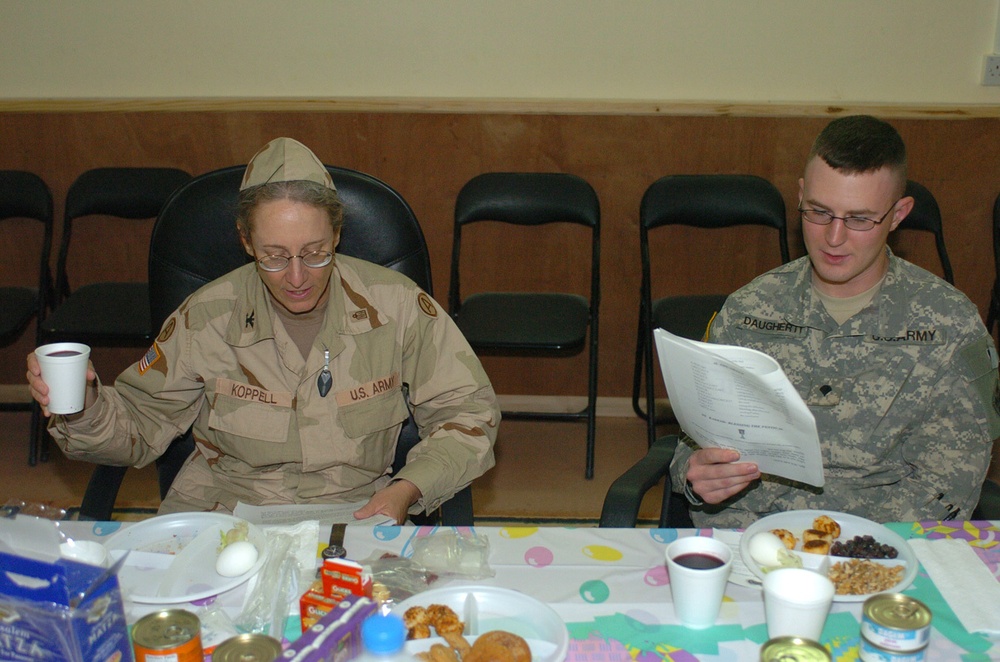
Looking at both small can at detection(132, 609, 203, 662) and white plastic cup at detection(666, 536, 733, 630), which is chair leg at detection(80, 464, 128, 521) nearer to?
small can at detection(132, 609, 203, 662)

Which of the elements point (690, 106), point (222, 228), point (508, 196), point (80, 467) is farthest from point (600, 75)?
point (80, 467)

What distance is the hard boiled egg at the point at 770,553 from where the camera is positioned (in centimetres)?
135

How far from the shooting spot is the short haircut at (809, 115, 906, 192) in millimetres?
1730

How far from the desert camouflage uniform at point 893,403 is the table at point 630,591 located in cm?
26

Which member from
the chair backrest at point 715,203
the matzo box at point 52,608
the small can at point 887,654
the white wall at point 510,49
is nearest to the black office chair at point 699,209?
the chair backrest at point 715,203

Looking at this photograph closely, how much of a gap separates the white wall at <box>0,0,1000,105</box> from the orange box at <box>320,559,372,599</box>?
2.74m

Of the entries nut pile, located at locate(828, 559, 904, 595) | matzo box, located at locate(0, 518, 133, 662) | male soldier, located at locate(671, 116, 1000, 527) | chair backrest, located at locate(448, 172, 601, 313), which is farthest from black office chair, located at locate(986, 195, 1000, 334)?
matzo box, located at locate(0, 518, 133, 662)

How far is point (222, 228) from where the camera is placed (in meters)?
2.01

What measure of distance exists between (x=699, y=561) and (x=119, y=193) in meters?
3.02

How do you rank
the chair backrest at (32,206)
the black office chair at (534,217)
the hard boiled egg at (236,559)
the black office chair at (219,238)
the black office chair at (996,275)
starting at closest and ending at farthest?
the hard boiled egg at (236,559) < the black office chair at (219,238) < the black office chair at (534,217) < the black office chair at (996,275) < the chair backrest at (32,206)

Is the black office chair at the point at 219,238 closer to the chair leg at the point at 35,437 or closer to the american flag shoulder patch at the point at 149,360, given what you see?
the american flag shoulder patch at the point at 149,360

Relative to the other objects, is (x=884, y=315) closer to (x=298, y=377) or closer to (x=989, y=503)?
(x=989, y=503)

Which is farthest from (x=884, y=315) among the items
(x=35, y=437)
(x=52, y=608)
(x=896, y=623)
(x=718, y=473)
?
(x=35, y=437)

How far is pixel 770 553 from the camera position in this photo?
53.3 inches
